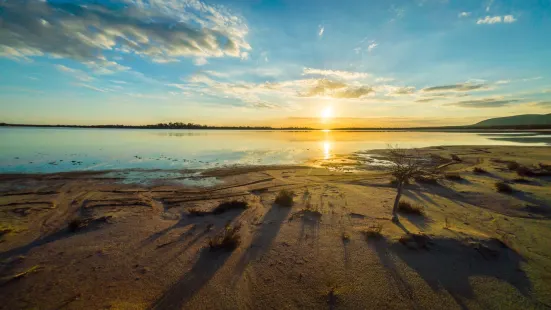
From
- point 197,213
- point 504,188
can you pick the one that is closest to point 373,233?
point 197,213

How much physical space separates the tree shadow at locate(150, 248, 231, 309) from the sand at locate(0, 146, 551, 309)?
26mm

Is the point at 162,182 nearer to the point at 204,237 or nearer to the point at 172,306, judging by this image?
the point at 204,237

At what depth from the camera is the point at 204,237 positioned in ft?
23.6

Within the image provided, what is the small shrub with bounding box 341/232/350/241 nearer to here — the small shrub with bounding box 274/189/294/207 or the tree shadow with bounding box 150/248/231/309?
the small shrub with bounding box 274/189/294/207

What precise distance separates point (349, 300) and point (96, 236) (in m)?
7.60

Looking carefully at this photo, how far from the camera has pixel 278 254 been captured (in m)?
6.21

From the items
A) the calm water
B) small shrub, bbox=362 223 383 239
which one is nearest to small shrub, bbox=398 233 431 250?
small shrub, bbox=362 223 383 239

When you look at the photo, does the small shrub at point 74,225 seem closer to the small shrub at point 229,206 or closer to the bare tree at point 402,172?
the small shrub at point 229,206

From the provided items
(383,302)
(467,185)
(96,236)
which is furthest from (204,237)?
(467,185)

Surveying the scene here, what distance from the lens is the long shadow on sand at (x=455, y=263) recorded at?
4816 millimetres

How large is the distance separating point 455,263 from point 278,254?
4431 millimetres

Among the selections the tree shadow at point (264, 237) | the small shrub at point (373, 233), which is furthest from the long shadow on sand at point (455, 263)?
the tree shadow at point (264, 237)

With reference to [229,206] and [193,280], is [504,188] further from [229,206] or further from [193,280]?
[193,280]

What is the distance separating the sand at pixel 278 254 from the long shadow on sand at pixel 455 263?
0.03m
